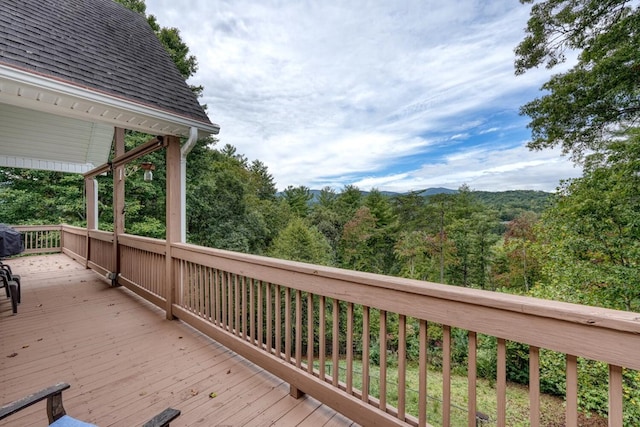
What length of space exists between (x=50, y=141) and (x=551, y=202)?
1593 cm

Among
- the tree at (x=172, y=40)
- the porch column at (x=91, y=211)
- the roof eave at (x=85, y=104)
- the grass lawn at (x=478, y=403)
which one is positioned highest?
the tree at (x=172, y=40)

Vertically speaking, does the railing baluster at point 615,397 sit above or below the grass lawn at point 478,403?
above

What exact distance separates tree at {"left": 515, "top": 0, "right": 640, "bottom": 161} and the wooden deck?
400 inches

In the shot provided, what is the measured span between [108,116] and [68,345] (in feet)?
8.22

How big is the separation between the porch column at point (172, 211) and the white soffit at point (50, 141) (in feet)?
13.2

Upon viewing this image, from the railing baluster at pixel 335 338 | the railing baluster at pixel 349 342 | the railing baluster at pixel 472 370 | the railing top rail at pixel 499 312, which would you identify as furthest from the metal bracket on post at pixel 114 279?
the railing baluster at pixel 472 370

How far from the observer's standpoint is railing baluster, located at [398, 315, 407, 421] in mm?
1533

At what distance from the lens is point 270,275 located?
2.28 m

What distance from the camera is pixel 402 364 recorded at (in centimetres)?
158

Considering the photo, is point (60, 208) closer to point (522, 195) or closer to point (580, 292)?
point (580, 292)

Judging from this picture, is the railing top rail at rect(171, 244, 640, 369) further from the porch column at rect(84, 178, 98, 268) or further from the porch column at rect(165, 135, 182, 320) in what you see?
the porch column at rect(84, 178, 98, 268)

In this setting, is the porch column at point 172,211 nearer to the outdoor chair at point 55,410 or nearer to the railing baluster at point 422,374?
the outdoor chair at point 55,410

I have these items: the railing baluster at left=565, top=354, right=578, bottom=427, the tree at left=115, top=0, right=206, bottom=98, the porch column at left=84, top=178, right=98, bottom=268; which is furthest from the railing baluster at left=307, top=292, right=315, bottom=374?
the tree at left=115, top=0, right=206, bottom=98

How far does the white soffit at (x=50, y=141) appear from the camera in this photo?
5715mm
